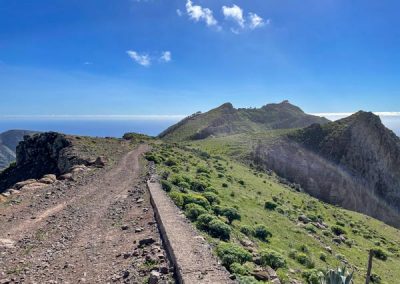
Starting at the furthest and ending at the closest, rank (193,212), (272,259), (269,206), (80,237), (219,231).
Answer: (269,206), (193,212), (219,231), (80,237), (272,259)

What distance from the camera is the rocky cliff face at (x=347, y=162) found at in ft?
307

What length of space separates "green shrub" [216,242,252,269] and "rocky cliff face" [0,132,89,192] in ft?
141

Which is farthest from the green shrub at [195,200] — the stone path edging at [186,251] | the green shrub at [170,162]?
the green shrub at [170,162]

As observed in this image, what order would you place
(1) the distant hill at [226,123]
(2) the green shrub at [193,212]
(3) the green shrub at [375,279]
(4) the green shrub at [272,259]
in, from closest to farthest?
1. (4) the green shrub at [272,259]
2. (2) the green shrub at [193,212]
3. (3) the green shrub at [375,279]
4. (1) the distant hill at [226,123]

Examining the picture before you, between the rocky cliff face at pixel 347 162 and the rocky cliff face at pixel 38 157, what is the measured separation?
47104mm

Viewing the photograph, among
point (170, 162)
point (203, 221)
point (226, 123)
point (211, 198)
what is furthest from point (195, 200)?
point (226, 123)

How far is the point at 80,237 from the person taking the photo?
20.7m

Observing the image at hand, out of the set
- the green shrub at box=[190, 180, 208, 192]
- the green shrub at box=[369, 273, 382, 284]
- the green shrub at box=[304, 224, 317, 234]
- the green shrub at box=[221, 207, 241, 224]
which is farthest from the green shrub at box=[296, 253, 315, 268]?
the green shrub at box=[190, 180, 208, 192]

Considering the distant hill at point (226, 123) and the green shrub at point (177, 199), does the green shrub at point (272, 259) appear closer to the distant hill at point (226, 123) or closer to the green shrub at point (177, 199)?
the green shrub at point (177, 199)

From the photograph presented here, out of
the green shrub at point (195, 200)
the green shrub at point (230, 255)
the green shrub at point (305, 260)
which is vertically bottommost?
the green shrub at point (305, 260)

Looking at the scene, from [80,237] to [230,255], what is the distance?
897cm

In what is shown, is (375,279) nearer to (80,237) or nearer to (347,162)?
(80,237)

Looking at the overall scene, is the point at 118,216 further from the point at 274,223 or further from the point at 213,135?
the point at 213,135

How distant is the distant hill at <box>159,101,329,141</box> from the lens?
143m
